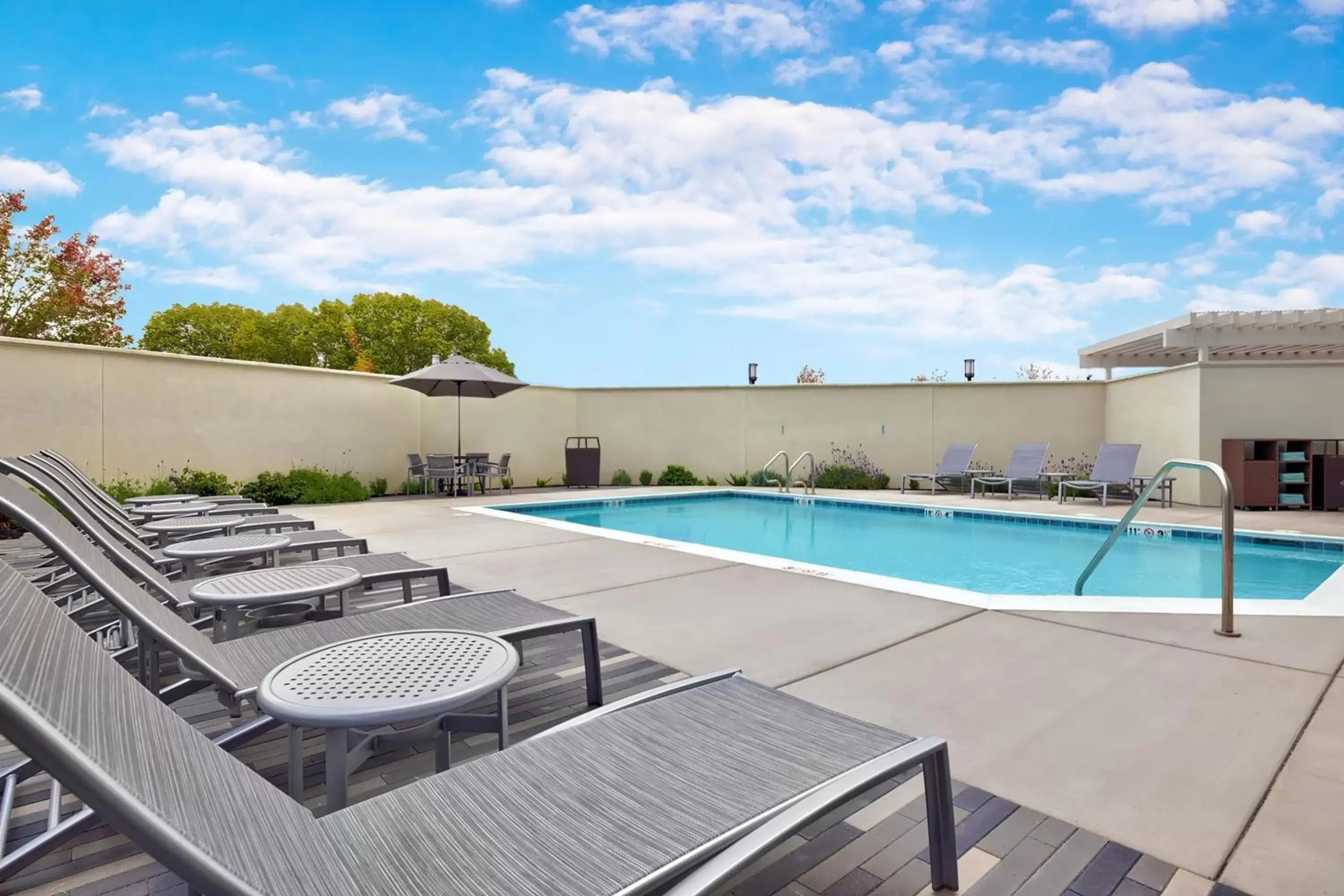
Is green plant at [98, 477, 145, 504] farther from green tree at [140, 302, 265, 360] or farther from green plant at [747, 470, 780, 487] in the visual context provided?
green tree at [140, 302, 265, 360]

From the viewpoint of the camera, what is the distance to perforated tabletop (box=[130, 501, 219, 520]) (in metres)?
5.66

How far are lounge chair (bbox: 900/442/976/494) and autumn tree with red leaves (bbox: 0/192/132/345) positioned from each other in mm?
17260

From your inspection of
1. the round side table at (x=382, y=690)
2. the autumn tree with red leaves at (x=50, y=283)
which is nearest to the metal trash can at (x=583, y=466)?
the autumn tree with red leaves at (x=50, y=283)

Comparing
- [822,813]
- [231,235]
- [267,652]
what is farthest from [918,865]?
[231,235]

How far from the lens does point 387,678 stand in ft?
5.75

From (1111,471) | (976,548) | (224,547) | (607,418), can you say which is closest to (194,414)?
(607,418)

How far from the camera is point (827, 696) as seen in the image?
2.64 metres

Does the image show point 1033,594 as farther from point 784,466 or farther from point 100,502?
point 784,466

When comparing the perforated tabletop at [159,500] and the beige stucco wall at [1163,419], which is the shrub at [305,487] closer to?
the perforated tabletop at [159,500]

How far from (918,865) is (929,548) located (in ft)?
20.9

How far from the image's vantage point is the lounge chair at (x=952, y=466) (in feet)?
40.2

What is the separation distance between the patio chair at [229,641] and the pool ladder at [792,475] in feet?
32.6

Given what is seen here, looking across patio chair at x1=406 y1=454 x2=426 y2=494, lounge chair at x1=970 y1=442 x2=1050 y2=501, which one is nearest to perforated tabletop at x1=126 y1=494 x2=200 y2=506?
patio chair at x1=406 y1=454 x2=426 y2=494

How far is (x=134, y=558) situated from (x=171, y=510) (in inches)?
130
